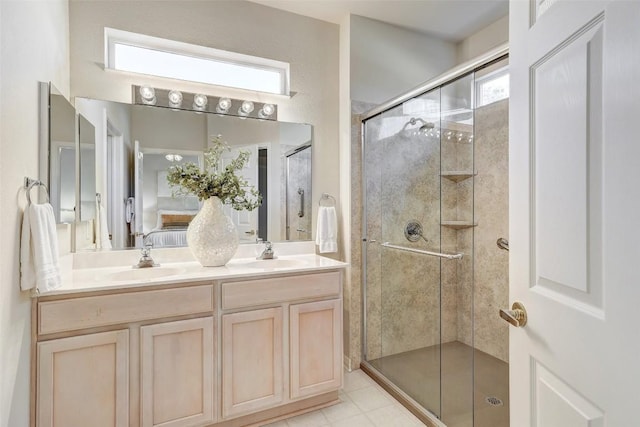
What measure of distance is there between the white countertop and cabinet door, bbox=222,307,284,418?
0.23m

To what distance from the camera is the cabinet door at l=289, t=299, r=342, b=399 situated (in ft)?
6.25

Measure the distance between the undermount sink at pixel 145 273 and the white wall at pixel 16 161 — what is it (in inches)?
19.9

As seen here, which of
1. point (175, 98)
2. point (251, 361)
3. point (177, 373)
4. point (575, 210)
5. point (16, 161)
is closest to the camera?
point (575, 210)

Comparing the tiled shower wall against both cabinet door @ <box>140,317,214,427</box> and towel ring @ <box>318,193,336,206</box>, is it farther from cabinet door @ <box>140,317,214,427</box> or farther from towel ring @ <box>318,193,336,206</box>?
cabinet door @ <box>140,317,214,427</box>

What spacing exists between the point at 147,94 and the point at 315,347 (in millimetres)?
1887

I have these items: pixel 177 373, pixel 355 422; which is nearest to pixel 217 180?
pixel 177 373

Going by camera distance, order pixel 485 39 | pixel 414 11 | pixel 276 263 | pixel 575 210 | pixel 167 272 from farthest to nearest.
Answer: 1. pixel 485 39
2. pixel 414 11
3. pixel 276 263
4. pixel 167 272
5. pixel 575 210

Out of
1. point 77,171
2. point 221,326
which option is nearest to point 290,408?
point 221,326

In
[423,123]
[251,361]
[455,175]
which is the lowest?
[251,361]

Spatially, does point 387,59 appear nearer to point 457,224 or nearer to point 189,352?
point 457,224

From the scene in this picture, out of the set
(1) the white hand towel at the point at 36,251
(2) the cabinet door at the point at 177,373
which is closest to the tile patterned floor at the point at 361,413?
(2) the cabinet door at the point at 177,373

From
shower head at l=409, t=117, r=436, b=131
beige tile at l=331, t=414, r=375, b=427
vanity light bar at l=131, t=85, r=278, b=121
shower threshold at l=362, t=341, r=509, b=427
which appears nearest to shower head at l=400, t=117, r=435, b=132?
shower head at l=409, t=117, r=436, b=131

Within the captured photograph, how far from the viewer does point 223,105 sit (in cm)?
225

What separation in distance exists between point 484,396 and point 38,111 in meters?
2.90
